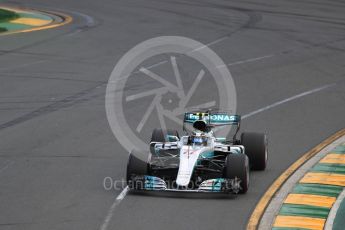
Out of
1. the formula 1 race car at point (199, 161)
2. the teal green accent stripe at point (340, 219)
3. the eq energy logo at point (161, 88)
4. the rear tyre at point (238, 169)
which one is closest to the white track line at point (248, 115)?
the formula 1 race car at point (199, 161)

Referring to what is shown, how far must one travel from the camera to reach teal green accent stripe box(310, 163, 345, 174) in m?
15.1

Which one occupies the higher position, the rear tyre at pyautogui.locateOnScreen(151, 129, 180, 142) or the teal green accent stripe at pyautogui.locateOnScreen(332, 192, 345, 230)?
the rear tyre at pyautogui.locateOnScreen(151, 129, 180, 142)

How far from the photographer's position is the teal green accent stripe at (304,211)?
41.5ft

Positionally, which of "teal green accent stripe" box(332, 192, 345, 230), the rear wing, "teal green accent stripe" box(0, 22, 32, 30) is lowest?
"teal green accent stripe" box(332, 192, 345, 230)

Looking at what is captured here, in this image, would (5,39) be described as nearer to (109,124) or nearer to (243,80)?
(243,80)

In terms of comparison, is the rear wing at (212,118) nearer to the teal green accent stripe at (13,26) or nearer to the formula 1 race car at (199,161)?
the formula 1 race car at (199,161)

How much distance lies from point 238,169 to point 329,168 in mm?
2628

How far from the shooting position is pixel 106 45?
89.2 ft

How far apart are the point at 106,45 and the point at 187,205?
48.7 feet

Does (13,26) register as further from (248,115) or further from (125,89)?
(248,115)

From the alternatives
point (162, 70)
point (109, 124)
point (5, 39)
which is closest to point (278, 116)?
point (109, 124)

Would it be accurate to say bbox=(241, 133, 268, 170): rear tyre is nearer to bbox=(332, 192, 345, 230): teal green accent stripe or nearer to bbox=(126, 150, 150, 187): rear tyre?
bbox=(332, 192, 345, 230): teal green accent stripe

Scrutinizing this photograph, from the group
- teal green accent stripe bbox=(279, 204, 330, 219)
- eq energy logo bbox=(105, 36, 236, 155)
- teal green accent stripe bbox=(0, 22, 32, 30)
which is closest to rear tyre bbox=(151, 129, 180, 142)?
eq energy logo bbox=(105, 36, 236, 155)

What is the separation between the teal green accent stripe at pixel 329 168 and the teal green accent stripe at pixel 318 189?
36.7 inches
